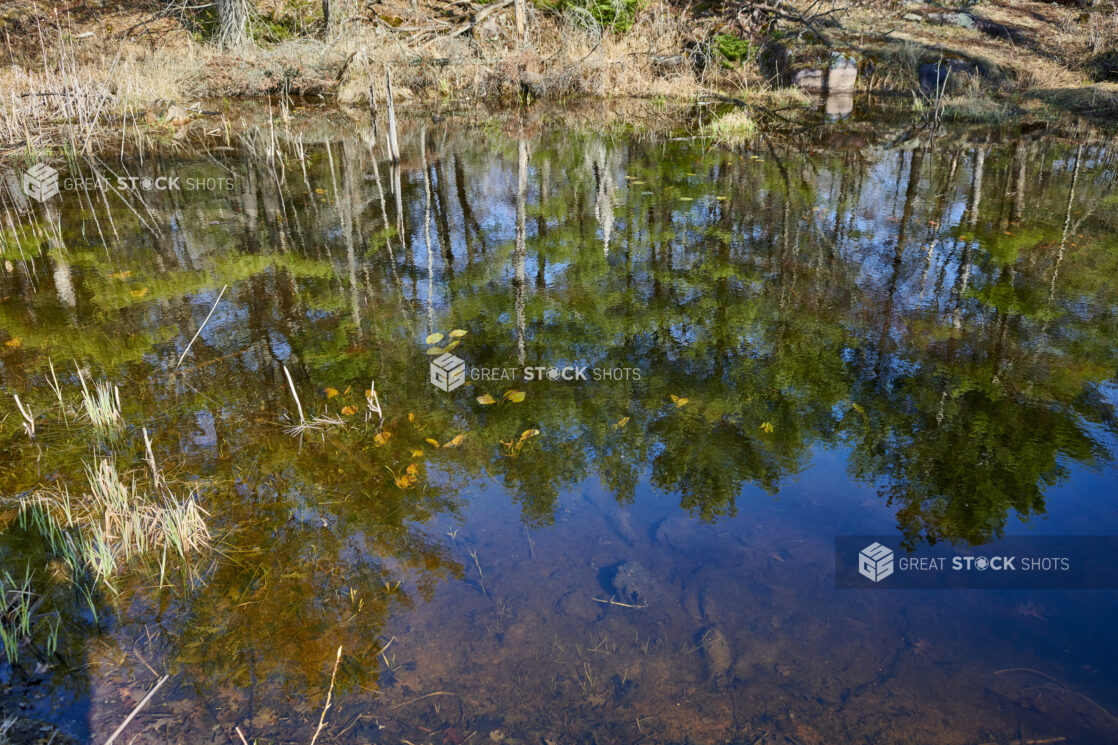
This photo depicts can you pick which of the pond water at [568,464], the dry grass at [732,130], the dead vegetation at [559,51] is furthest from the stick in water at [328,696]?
the dead vegetation at [559,51]

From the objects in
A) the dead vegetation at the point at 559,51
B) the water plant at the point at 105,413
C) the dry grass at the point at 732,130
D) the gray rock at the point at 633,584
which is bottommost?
the gray rock at the point at 633,584

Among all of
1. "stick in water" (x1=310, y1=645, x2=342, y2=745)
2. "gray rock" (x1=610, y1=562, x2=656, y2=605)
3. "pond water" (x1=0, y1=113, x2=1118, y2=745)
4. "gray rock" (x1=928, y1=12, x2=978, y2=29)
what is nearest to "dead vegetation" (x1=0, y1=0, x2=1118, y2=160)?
"gray rock" (x1=928, y1=12, x2=978, y2=29)

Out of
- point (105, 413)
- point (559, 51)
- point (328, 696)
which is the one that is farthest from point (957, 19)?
point (328, 696)

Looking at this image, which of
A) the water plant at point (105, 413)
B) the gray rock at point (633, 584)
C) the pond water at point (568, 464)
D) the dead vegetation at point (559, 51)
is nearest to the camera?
the pond water at point (568, 464)

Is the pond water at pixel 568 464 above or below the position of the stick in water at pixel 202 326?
below

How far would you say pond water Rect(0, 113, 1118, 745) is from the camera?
2.94m

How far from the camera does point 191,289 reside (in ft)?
22.5

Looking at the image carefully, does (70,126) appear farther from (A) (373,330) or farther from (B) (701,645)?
(B) (701,645)

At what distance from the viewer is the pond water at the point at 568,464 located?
2936 mm

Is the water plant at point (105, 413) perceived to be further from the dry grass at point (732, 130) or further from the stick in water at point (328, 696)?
the dry grass at point (732, 130)

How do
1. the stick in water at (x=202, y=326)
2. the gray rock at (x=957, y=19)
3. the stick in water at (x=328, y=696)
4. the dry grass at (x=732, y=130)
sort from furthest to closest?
the gray rock at (x=957, y=19) → the dry grass at (x=732, y=130) → the stick in water at (x=202, y=326) → the stick in water at (x=328, y=696)

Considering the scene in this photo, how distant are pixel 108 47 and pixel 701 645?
20.9 m

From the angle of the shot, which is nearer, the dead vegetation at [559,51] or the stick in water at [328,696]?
the stick in water at [328,696]

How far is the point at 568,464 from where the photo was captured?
4.42 m
